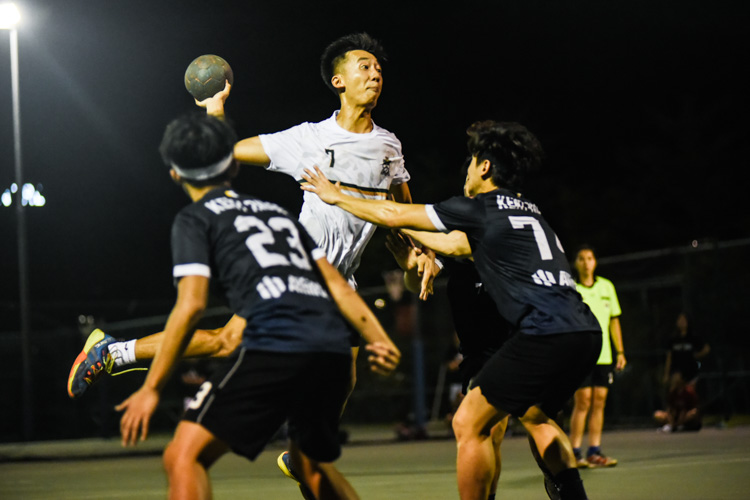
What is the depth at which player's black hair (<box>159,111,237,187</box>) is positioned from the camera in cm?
505

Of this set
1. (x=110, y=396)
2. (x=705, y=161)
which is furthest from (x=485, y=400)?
(x=705, y=161)

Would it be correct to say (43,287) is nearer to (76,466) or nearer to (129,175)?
(129,175)

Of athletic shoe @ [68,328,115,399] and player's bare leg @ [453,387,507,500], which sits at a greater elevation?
athletic shoe @ [68,328,115,399]

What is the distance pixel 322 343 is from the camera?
4.87 meters

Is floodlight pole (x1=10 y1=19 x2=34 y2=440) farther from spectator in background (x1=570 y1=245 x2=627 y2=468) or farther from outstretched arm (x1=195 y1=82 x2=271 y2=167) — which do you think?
outstretched arm (x1=195 y1=82 x2=271 y2=167)

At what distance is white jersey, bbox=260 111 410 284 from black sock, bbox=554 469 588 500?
1803 millimetres

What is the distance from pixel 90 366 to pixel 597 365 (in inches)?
275

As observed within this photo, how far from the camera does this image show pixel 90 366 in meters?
7.14

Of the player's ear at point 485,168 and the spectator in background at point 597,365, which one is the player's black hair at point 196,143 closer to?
the player's ear at point 485,168

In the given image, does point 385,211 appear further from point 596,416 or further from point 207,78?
point 596,416

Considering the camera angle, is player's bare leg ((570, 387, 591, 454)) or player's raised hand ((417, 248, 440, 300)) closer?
player's raised hand ((417, 248, 440, 300))

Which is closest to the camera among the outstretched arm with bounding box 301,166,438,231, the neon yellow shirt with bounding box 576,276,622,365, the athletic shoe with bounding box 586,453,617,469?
the outstretched arm with bounding box 301,166,438,231

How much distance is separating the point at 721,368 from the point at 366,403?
856 cm

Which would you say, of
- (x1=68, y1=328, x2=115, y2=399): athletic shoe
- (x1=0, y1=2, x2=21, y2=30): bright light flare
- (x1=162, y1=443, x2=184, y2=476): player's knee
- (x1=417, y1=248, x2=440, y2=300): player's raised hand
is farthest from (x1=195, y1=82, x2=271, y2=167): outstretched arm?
(x1=0, y1=2, x2=21, y2=30): bright light flare
